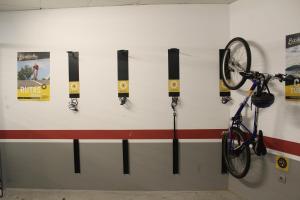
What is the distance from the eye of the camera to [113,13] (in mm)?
3107

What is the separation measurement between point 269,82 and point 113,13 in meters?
2.16

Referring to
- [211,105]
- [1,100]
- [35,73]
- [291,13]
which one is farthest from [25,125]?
[291,13]

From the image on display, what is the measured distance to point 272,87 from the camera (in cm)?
243

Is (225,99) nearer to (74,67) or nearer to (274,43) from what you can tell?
(274,43)

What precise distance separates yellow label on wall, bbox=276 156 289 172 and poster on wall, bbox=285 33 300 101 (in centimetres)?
64

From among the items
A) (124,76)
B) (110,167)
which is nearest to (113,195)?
(110,167)

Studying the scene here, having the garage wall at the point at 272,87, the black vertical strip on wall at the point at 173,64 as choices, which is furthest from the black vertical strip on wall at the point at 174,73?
the garage wall at the point at 272,87

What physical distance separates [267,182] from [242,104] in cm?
92

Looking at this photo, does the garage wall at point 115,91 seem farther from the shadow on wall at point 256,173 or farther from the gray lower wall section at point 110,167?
the shadow on wall at point 256,173

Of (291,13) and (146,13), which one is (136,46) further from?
(291,13)

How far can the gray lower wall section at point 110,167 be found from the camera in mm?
3121

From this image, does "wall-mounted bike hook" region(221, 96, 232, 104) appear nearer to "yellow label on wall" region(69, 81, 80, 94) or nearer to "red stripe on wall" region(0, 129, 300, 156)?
"red stripe on wall" region(0, 129, 300, 156)


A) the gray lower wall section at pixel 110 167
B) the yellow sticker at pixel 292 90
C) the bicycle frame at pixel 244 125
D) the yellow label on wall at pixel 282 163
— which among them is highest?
the yellow sticker at pixel 292 90

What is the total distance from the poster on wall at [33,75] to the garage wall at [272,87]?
8.67ft
